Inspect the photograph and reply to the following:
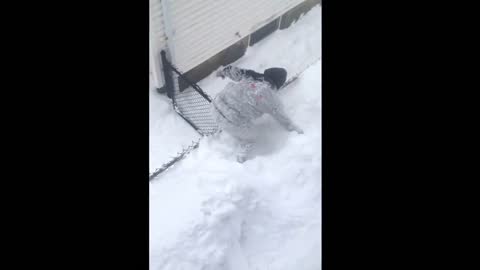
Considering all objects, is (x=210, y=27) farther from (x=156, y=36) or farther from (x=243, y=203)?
(x=243, y=203)

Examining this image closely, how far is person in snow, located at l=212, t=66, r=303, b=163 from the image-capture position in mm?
4301

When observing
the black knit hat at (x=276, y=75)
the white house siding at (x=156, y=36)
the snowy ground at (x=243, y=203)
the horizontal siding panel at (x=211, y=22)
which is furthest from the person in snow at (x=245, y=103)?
the white house siding at (x=156, y=36)

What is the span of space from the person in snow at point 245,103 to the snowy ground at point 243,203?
10.4 inches

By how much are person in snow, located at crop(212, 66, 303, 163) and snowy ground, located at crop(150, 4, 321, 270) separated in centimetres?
26

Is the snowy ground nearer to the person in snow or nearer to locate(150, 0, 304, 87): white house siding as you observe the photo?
the person in snow

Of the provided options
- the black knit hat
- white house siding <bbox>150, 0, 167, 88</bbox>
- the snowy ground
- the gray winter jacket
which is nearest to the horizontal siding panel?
white house siding <bbox>150, 0, 167, 88</bbox>

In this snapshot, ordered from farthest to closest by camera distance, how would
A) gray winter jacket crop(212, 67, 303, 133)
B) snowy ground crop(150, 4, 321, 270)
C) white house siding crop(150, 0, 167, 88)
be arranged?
gray winter jacket crop(212, 67, 303, 133), white house siding crop(150, 0, 167, 88), snowy ground crop(150, 4, 321, 270)

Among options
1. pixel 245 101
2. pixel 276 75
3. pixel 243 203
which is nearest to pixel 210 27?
pixel 276 75

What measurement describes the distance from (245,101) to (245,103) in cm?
2

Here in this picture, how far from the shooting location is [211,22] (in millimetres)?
5043

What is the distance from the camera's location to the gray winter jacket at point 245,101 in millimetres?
4293
